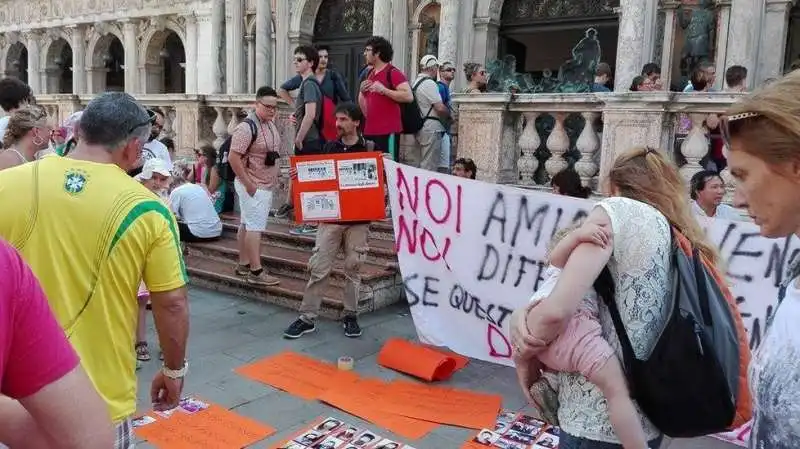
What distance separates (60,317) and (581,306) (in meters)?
1.69

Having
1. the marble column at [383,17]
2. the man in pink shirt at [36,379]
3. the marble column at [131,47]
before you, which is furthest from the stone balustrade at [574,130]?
the marble column at [131,47]

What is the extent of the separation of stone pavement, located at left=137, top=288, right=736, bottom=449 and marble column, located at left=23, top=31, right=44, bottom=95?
20.2 m

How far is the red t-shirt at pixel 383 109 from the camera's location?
267 inches

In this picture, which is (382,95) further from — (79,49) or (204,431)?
(79,49)

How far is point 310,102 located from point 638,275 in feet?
A: 17.3

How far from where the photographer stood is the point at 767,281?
3.80 meters

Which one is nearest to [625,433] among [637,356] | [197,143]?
[637,356]

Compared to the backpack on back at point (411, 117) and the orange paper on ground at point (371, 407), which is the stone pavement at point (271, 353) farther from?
the backpack on back at point (411, 117)

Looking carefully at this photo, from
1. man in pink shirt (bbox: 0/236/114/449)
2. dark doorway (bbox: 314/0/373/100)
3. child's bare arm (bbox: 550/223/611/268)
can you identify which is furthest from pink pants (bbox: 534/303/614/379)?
dark doorway (bbox: 314/0/373/100)

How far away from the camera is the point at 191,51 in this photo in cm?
1744

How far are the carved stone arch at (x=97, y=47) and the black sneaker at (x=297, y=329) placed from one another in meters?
18.2

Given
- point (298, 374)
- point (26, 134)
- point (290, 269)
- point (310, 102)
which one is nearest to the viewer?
point (26, 134)

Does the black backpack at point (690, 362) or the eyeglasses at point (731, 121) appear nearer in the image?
the eyeglasses at point (731, 121)

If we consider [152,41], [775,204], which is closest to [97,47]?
[152,41]
